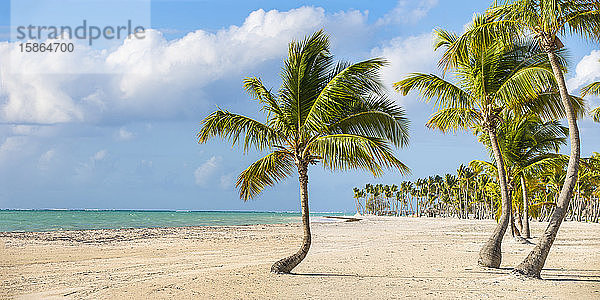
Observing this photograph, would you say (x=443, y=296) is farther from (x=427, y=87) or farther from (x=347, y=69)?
(x=427, y=87)

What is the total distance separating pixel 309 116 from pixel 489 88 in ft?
18.6

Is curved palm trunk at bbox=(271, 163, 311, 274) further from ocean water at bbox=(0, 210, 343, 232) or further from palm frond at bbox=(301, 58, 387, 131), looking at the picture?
ocean water at bbox=(0, 210, 343, 232)

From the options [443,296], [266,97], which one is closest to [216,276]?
[266,97]

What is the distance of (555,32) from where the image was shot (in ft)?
35.3

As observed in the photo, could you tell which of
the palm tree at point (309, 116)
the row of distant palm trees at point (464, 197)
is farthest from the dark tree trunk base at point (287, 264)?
the row of distant palm trees at point (464, 197)

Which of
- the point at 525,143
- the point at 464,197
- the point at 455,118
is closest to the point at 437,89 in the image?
the point at 455,118

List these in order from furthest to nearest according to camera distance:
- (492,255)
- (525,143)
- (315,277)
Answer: (525,143) → (492,255) → (315,277)

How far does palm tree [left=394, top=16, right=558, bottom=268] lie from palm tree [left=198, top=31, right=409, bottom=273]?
2985 mm

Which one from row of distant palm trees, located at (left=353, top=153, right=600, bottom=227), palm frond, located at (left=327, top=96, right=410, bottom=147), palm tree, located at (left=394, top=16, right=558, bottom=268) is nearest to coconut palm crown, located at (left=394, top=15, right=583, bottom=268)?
palm tree, located at (left=394, top=16, right=558, bottom=268)

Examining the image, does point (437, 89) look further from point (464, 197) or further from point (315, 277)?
point (464, 197)

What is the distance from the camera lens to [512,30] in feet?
38.9

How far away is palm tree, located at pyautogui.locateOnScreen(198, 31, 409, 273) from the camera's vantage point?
1120cm

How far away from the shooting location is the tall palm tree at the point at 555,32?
34.1ft

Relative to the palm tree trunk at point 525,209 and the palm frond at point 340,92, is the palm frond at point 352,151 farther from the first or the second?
the palm tree trunk at point 525,209
